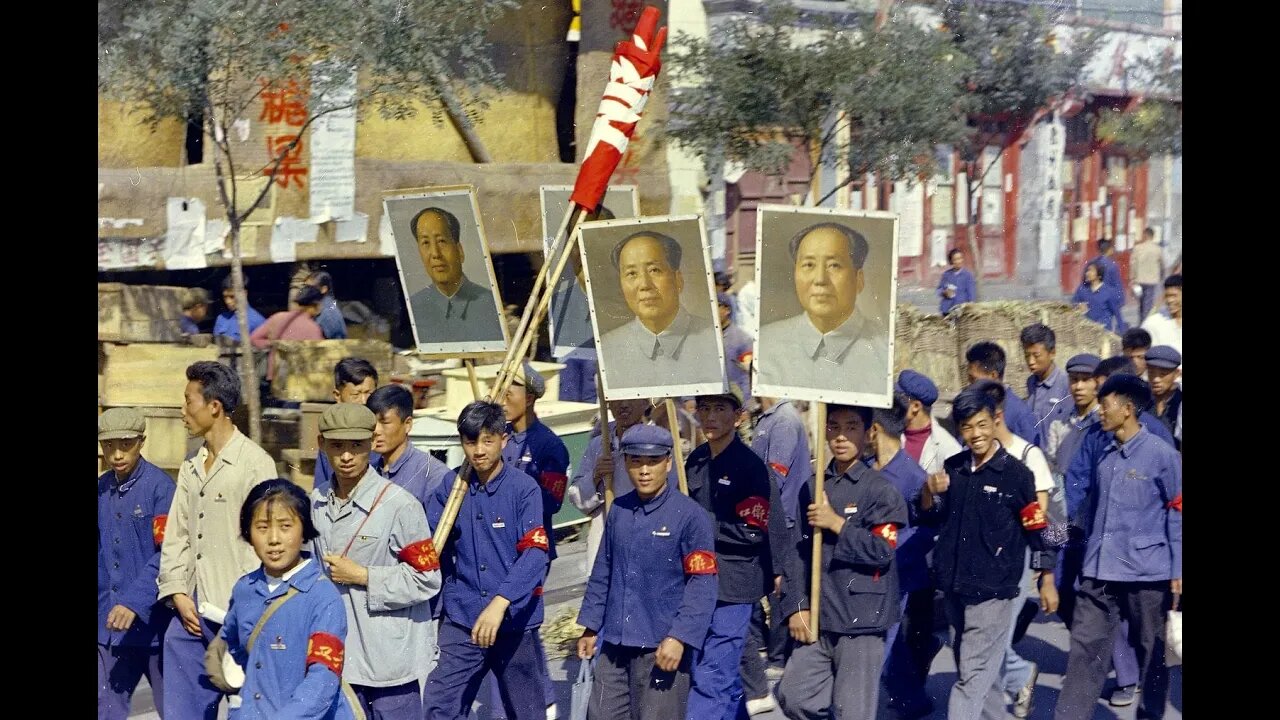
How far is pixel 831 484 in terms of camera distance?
6.69 metres

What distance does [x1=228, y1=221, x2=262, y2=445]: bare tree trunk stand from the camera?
33.5 ft

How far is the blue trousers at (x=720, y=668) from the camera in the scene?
20.6ft

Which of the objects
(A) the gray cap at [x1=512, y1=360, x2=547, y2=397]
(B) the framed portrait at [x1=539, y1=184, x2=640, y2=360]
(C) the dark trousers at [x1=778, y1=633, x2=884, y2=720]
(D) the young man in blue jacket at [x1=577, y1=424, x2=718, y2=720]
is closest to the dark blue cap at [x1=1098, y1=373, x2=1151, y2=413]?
(C) the dark trousers at [x1=778, y1=633, x2=884, y2=720]

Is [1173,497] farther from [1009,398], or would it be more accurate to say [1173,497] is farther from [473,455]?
[473,455]

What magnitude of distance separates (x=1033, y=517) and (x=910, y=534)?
0.64 m

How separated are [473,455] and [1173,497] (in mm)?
3200

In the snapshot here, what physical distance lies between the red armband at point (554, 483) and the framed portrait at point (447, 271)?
742mm

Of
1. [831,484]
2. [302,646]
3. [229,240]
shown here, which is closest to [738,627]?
[831,484]

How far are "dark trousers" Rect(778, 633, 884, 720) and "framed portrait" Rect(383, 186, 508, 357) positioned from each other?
7.18ft

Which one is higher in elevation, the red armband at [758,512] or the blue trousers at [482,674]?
the red armband at [758,512]

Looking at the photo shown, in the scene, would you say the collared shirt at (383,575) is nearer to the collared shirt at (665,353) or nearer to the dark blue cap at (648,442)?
the dark blue cap at (648,442)

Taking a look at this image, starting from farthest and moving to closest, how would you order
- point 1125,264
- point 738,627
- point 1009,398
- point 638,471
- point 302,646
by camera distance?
point 1125,264 < point 1009,398 < point 738,627 < point 638,471 < point 302,646

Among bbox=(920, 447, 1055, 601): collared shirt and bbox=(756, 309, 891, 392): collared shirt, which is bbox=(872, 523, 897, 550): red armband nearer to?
bbox=(920, 447, 1055, 601): collared shirt

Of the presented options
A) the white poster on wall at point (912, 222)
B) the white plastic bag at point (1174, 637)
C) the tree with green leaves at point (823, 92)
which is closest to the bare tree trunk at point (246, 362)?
the tree with green leaves at point (823, 92)
